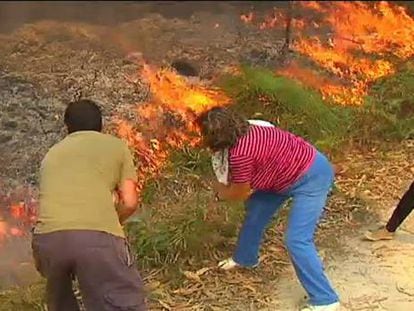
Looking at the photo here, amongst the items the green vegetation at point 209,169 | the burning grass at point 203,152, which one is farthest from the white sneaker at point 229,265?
the green vegetation at point 209,169

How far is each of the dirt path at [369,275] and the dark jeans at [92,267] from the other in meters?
1.38

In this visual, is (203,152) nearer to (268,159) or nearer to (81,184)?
(268,159)

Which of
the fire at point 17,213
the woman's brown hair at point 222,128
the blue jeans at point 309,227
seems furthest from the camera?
the fire at point 17,213

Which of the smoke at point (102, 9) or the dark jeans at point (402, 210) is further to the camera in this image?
the smoke at point (102, 9)

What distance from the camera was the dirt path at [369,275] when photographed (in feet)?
18.8

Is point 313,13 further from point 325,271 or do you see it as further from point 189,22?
point 325,271

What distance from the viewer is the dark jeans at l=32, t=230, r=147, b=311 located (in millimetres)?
4449

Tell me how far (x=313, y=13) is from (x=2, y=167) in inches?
256

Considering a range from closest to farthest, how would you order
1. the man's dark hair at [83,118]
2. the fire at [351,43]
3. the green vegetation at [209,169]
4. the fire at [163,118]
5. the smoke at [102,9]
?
the man's dark hair at [83,118] < the green vegetation at [209,169] < the fire at [163,118] < the fire at [351,43] < the smoke at [102,9]

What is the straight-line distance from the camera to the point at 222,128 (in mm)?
5055

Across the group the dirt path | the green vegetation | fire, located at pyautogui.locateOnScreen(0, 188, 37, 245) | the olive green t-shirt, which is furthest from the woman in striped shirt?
fire, located at pyautogui.locateOnScreen(0, 188, 37, 245)

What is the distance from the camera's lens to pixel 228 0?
13883 millimetres

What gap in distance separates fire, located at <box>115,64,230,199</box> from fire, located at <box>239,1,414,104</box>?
3.80 feet

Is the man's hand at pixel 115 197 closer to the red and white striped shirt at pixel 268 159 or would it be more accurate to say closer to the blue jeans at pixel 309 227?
the red and white striped shirt at pixel 268 159
